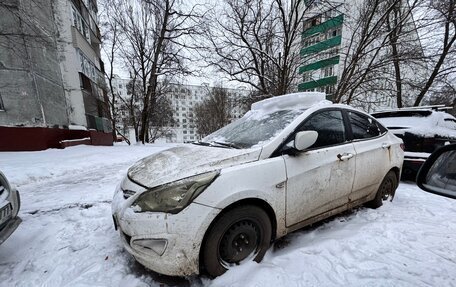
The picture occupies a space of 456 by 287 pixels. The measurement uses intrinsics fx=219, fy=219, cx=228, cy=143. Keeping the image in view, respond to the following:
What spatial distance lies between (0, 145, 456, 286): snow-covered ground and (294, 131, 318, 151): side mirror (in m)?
1.15

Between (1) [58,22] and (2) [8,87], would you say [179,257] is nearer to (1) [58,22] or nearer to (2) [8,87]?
(2) [8,87]

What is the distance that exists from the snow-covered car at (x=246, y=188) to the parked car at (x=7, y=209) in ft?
3.54

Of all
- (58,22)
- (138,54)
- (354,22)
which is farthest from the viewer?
(138,54)

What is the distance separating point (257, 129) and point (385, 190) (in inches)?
103

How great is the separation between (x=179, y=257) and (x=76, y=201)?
3.15 m

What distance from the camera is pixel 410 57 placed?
10.4 metres

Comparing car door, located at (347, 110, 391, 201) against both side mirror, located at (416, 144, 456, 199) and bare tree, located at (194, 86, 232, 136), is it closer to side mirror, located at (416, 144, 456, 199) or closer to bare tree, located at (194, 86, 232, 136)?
side mirror, located at (416, 144, 456, 199)

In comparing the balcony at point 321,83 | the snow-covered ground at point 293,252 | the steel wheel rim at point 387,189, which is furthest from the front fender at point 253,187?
the balcony at point 321,83

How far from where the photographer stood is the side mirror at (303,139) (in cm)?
227

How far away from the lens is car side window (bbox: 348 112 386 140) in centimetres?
320

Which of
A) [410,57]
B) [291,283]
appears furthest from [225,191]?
[410,57]

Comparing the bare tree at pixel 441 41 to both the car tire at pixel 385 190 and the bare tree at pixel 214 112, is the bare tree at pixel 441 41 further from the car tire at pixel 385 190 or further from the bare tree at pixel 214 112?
the bare tree at pixel 214 112

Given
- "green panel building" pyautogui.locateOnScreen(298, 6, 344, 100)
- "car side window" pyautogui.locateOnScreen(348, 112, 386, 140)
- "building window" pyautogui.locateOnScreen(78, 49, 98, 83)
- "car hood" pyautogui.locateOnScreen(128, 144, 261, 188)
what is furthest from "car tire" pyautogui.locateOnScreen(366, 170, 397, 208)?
"building window" pyautogui.locateOnScreen(78, 49, 98, 83)

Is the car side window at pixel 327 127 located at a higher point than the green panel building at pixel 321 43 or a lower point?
lower
